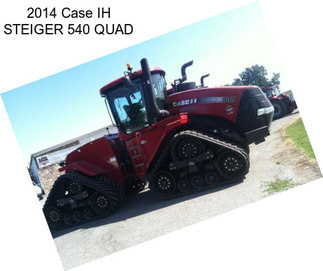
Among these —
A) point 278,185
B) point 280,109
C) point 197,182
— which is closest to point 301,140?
point 278,185

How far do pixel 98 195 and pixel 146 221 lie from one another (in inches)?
64.6

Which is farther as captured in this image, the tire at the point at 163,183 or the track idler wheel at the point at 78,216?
the track idler wheel at the point at 78,216

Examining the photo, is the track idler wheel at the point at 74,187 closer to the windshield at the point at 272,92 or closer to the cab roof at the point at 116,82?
A: the cab roof at the point at 116,82

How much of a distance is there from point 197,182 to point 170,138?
1.02 m

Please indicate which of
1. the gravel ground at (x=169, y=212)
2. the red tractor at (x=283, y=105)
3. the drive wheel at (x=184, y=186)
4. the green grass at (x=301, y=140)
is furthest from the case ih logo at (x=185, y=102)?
the red tractor at (x=283, y=105)

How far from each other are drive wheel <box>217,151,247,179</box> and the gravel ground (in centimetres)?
22

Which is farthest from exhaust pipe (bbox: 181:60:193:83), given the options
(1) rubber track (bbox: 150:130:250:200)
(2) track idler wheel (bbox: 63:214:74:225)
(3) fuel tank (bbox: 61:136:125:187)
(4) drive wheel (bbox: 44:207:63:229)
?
(4) drive wheel (bbox: 44:207:63:229)

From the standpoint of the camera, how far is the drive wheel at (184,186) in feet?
16.9

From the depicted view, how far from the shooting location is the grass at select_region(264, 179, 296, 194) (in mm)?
4223

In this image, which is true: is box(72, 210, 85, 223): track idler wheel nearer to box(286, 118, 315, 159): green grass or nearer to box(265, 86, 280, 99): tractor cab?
box(286, 118, 315, 159): green grass

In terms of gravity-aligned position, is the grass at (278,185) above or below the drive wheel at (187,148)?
below

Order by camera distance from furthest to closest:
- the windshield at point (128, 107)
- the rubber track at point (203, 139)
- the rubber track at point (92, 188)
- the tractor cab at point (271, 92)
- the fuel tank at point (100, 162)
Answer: the tractor cab at point (271, 92)
the fuel tank at point (100, 162)
the rubber track at point (92, 188)
the windshield at point (128, 107)
the rubber track at point (203, 139)

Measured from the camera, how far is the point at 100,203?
584 cm

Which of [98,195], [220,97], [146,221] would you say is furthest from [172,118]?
[98,195]
